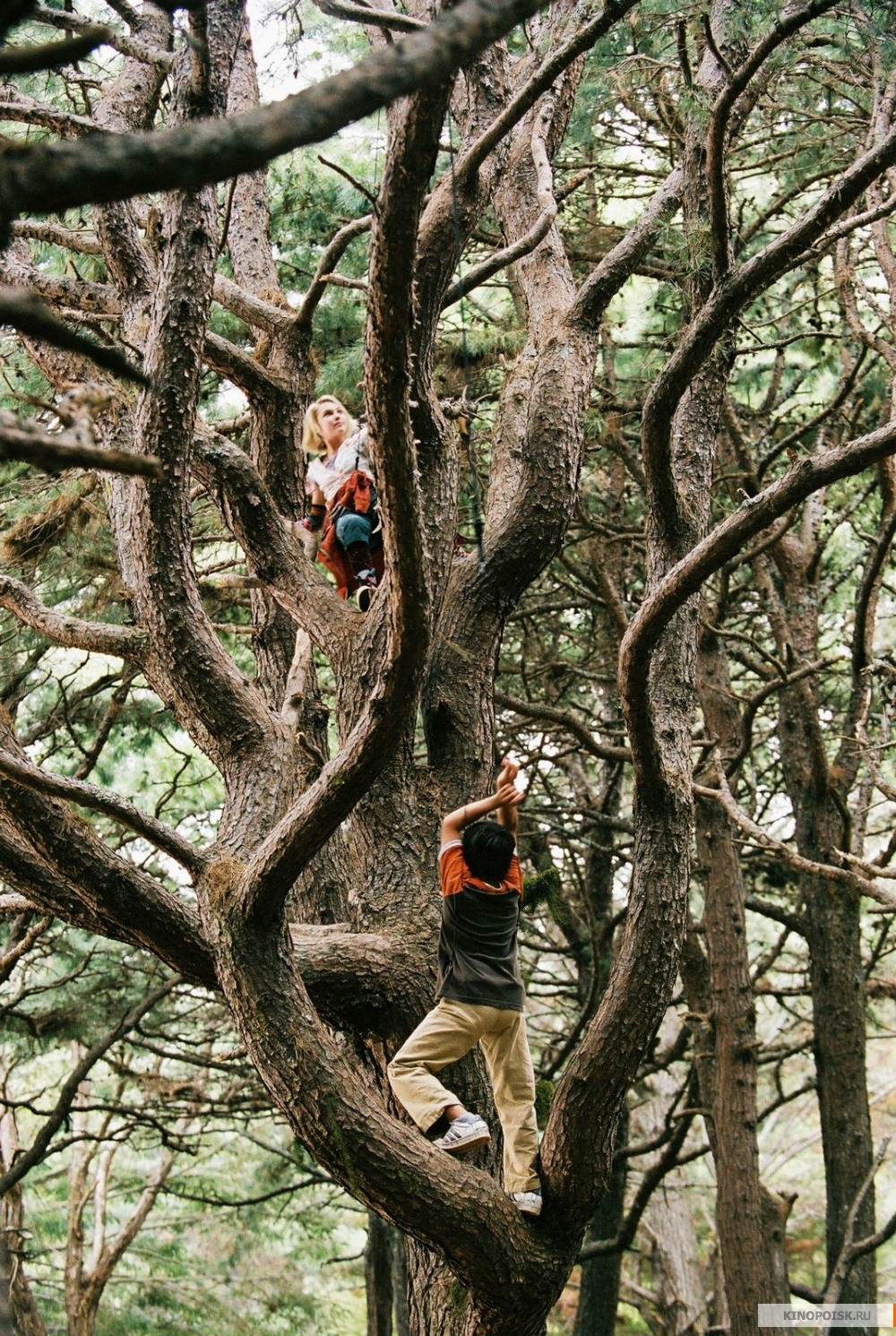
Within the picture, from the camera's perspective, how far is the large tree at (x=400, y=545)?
2732 mm

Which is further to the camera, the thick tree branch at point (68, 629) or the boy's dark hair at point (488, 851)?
the thick tree branch at point (68, 629)

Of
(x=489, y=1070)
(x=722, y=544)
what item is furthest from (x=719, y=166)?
(x=489, y=1070)

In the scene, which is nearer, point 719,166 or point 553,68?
point 553,68

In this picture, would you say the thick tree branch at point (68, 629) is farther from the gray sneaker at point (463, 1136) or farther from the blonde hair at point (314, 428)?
the gray sneaker at point (463, 1136)

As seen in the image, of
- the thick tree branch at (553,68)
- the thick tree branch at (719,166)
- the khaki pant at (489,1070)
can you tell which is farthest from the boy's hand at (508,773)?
the thick tree branch at (553,68)

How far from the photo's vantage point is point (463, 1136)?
3117 millimetres

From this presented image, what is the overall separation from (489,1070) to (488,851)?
0.67m

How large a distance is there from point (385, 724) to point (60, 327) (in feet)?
5.67

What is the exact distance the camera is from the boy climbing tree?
321 cm

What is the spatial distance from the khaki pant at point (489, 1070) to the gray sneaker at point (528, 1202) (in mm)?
31

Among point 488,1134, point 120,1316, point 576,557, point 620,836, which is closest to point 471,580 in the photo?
point 488,1134

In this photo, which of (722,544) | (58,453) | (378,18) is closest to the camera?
(58,453)

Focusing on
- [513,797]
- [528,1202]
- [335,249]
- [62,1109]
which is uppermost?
[335,249]

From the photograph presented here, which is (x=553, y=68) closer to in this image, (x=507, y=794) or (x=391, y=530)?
(x=391, y=530)
